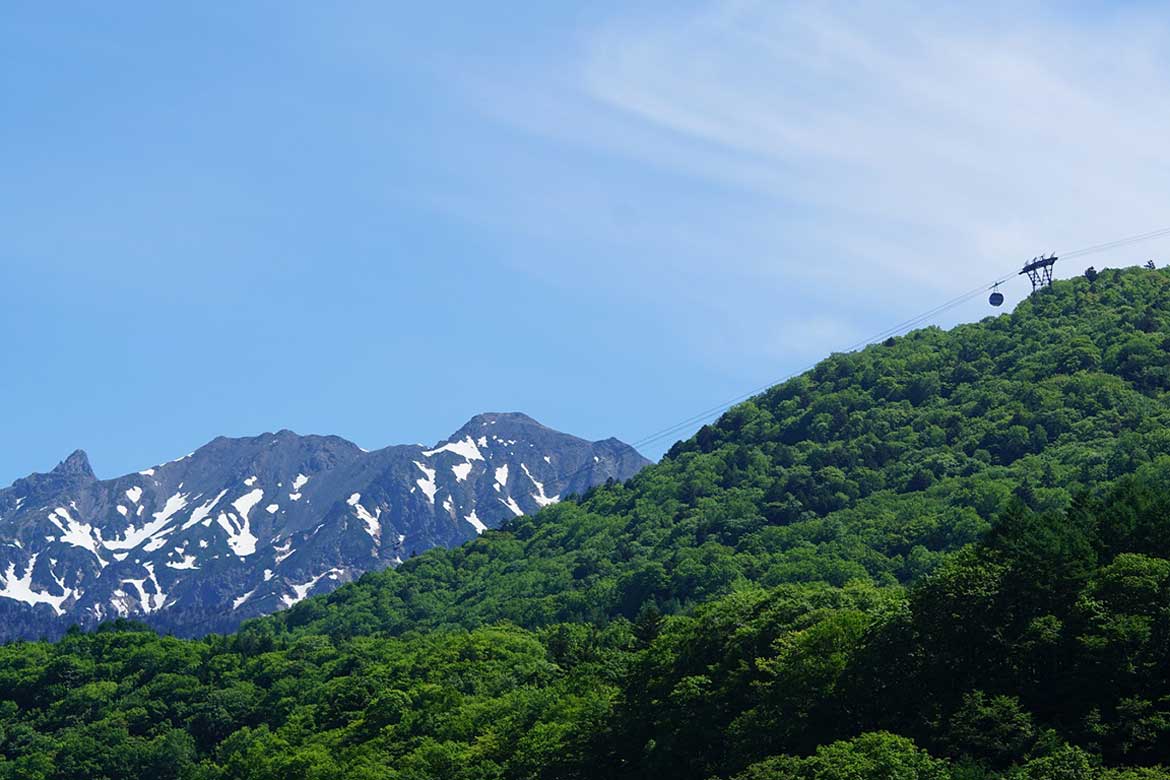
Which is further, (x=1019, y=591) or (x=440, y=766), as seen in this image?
(x=440, y=766)

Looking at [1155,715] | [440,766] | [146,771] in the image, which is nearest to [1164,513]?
[1155,715]

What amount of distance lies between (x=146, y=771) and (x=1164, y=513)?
12727 cm

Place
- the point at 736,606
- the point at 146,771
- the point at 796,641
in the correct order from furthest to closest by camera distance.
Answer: the point at 146,771 → the point at 736,606 → the point at 796,641

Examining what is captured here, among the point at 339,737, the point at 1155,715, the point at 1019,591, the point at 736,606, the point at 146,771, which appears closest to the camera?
the point at 1155,715

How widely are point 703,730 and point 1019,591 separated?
25878mm

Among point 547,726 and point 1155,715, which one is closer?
point 1155,715

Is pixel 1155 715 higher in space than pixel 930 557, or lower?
lower

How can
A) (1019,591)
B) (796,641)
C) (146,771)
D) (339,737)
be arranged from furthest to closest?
(146,771) → (339,737) → (796,641) → (1019,591)

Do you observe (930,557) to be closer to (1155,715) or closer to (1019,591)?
(1019,591)

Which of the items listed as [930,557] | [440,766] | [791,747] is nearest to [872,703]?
[791,747]

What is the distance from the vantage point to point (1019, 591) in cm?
9806

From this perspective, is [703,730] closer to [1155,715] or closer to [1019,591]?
[1019,591]

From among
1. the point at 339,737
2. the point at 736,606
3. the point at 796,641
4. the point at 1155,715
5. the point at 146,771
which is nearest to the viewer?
the point at 1155,715

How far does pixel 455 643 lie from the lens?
604ft
